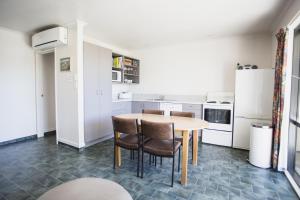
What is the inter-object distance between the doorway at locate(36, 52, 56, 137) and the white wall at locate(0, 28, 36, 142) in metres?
0.11

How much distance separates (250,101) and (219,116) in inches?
26.4

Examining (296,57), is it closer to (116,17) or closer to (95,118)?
(116,17)

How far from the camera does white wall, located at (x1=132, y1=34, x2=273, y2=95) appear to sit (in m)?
3.77

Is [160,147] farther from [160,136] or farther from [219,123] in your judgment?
[219,123]

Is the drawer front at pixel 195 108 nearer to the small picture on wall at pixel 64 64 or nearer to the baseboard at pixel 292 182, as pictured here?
the baseboard at pixel 292 182

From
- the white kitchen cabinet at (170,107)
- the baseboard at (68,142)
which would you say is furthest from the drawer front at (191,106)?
the baseboard at (68,142)

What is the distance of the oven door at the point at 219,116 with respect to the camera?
11.5 feet

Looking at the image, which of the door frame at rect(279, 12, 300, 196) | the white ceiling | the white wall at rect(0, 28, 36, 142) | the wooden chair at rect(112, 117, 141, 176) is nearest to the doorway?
the white wall at rect(0, 28, 36, 142)

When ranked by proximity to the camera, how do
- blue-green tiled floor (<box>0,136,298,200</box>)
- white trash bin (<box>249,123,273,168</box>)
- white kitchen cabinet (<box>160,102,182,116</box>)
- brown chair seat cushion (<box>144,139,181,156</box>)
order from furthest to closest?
1. white kitchen cabinet (<box>160,102,182,116</box>)
2. white trash bin (<box>249,123,273,168</box>)
3. brown chair seat cushion (<box>144,139,181,156</box>)
4. blue-green tiled floor (<box>0,136,298,200</box>)

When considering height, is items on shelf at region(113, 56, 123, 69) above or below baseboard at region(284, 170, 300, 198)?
above

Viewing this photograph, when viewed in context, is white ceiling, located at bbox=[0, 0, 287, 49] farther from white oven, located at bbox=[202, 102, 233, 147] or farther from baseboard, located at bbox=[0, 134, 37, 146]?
baseboard, located at bbox=[0, 134, 37, 146]

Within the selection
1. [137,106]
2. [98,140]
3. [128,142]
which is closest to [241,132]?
[128,142]

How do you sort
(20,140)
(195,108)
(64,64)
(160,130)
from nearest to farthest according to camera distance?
(160,130) < (64,64) < (20,140) < (195,108)

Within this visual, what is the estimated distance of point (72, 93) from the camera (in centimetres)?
327
